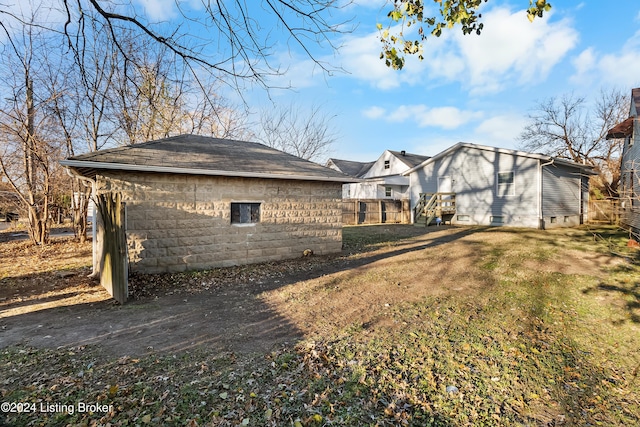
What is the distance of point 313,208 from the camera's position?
10.1m

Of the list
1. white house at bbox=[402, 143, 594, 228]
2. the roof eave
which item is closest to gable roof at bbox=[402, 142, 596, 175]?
white house at bbox=[402, 143, 594, 228]

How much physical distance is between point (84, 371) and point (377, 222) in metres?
19.7

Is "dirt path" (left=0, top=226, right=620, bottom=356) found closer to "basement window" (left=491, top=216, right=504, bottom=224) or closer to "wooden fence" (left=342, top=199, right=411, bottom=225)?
"basement window" (left=491, top=216, right=504, bottom=224)

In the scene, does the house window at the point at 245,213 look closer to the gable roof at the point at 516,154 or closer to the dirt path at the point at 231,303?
the dirt path at the point at 231,303

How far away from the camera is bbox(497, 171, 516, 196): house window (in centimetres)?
1655

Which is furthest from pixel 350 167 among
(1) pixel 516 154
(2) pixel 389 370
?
(2) pixel 389 370

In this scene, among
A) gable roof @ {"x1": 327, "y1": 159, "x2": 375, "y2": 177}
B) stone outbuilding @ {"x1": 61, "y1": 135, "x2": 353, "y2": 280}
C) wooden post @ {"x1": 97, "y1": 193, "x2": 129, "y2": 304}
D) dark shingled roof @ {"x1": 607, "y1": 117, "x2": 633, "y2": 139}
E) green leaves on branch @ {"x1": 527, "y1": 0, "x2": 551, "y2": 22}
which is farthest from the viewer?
gable roof @ {"x1": 327, "y1": 159, "x2": 375, "y2": 177}

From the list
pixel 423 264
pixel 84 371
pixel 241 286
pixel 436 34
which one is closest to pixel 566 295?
pixel 423 264

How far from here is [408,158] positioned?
31.7 metres

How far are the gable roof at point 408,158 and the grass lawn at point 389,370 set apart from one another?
24382mm

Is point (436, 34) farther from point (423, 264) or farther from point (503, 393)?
point (423, 264)

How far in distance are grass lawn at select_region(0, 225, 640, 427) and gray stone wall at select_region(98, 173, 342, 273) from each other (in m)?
3.17

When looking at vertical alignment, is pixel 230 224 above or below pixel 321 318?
above

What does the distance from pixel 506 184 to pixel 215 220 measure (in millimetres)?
15760
